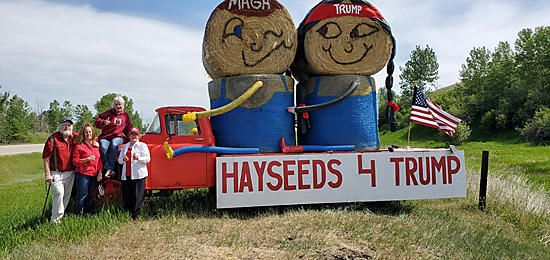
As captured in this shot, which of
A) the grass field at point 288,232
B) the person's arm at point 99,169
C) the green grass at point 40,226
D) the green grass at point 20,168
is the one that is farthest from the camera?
the green grass at point 20,168

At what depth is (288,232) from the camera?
4930mm

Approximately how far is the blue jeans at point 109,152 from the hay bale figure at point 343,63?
304 centimetres

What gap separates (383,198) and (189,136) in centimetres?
317

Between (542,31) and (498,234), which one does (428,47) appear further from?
(498,234)

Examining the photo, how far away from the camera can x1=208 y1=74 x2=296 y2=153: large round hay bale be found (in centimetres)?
638

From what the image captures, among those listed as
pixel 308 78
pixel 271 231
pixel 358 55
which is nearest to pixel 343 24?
pixel 358 55

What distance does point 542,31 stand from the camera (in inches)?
856

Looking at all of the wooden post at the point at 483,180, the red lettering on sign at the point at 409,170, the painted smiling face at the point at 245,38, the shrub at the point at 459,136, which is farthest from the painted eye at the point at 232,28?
the shrub at the point at 459,136

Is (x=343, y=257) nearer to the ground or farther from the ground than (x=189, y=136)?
nearer to the ground

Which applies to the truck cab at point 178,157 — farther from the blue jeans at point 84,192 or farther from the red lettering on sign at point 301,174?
the red lettering on sign at point 301,174

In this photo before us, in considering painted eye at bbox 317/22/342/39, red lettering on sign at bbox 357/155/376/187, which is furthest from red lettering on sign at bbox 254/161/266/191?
painted eye at bbox 317/22/342/39

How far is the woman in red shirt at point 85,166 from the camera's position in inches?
215

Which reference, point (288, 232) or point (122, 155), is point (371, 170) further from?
point (122, 155)

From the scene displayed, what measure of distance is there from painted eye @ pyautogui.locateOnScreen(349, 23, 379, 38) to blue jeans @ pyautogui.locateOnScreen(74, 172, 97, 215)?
4.75 metres
